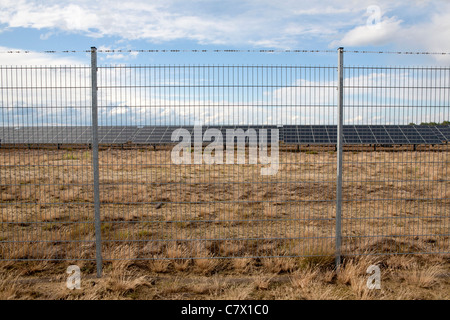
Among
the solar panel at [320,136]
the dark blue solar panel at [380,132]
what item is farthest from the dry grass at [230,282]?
the dark blue solar panel at [380,132]

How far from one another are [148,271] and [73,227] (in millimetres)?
3214

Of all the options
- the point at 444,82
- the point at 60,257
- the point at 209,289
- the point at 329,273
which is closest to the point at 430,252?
the point at 329,273

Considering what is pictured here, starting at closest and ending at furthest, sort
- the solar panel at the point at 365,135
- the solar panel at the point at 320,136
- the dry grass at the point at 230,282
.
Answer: the dry grass at the point at 230,282, the solar panel at the point at 320,136, the solar panel at the point at 365,135

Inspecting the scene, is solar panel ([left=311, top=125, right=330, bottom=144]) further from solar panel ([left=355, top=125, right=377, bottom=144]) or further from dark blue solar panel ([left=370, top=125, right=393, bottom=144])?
dark blue solar panel ([left=370, top=125, right=393, bottom=144])

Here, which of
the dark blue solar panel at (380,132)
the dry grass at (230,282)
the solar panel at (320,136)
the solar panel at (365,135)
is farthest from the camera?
the solar panel at (365,135)

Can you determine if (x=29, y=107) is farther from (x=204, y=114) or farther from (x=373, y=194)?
(x=373, y=194)

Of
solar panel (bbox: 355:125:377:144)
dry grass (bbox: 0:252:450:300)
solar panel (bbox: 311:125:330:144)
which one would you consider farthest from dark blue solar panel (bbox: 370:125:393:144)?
dry grass (bbox: 0:252:450:300)

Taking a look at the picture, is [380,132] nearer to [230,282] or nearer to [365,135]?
[365,135]

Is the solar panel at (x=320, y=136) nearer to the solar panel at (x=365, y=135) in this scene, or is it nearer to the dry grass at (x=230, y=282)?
the solar panel at (x=365, y=135)

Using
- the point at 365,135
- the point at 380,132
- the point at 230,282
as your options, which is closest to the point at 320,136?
the point at 380,132

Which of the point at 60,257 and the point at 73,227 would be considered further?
the point at 73,227

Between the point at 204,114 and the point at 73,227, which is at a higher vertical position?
the point at 204,114

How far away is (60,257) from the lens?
23.1 feet

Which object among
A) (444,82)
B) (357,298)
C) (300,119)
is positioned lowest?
(357,298)
